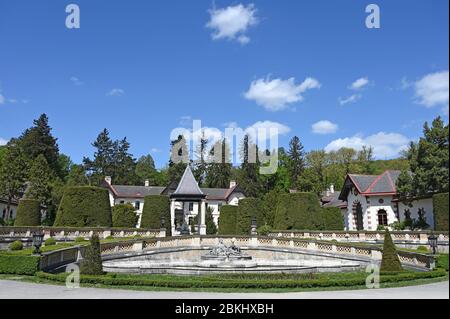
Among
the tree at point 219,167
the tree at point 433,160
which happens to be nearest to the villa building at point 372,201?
the tree at point 433,160

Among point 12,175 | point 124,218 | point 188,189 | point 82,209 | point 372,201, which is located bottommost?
point 124,218

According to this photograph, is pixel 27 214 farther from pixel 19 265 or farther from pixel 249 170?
pixel 249 170

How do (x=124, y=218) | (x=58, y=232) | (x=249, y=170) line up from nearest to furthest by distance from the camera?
(x=58, y=232), (x=124, y=218), (x=249, y=170)

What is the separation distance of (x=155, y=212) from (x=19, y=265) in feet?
94.4

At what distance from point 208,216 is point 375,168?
140 feet

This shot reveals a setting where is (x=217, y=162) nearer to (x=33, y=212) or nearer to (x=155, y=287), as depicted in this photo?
(x=33, y=212)

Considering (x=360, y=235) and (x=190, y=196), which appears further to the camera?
(x=190, y=196)

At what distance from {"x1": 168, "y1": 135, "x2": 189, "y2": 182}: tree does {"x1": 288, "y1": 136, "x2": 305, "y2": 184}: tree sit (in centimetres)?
2324

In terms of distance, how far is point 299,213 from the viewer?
45.0 meters

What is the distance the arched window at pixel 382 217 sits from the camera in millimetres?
46938

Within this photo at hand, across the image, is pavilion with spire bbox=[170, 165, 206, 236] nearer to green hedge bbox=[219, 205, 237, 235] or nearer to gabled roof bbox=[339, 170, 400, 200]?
green hedge bbox=[219, 205, 237, 235]

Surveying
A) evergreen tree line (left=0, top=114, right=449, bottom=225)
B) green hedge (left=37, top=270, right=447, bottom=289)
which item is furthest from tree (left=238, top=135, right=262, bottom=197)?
green hedge (left=37, top=270, right=447, bottom=289)

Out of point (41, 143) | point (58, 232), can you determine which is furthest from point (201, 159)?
point (58, 232)
